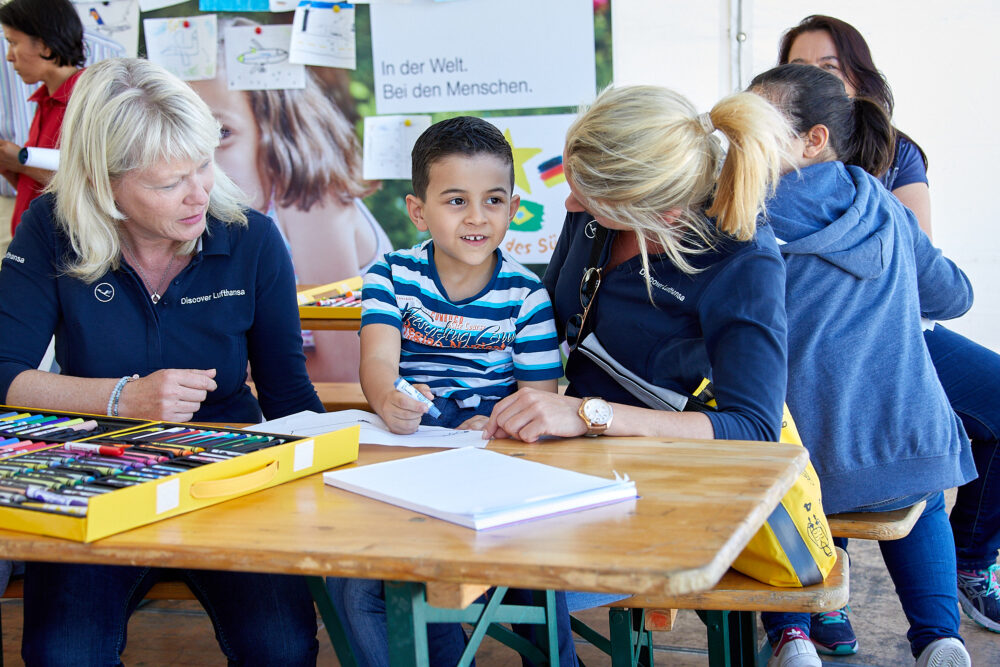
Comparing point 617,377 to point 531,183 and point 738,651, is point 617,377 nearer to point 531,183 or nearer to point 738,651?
point 738,651

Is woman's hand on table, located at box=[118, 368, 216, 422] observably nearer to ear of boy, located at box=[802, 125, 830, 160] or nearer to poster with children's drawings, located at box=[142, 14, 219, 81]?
ear of boy, located at box=[802, 125, 830, 160]

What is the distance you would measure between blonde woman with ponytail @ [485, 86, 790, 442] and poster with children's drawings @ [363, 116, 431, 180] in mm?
2593

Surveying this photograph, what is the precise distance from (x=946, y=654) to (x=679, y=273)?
96cm

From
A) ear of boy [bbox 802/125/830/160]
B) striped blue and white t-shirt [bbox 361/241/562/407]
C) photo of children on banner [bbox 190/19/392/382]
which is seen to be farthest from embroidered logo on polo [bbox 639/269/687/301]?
photo of children on banner [bbox 190/19/392/382]

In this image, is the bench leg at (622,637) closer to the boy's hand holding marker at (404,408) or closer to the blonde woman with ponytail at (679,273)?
the blonde woman with ponytail at (679,273)

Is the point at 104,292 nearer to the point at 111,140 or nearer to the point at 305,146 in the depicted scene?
the point at 111,140

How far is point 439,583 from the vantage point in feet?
3.09

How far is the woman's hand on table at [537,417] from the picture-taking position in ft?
4.63

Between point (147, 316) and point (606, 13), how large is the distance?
105 inches

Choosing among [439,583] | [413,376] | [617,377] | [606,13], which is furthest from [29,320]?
[606,13]

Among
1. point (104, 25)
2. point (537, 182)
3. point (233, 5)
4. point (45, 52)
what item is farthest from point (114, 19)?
point (537, 182)

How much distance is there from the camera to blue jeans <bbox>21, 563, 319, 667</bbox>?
1466mm

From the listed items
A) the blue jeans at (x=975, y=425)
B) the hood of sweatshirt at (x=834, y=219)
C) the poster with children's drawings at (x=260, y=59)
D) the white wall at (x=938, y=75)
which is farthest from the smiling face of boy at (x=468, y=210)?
the poster with children's drawings at (x=260, y=59)

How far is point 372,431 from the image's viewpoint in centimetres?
155
